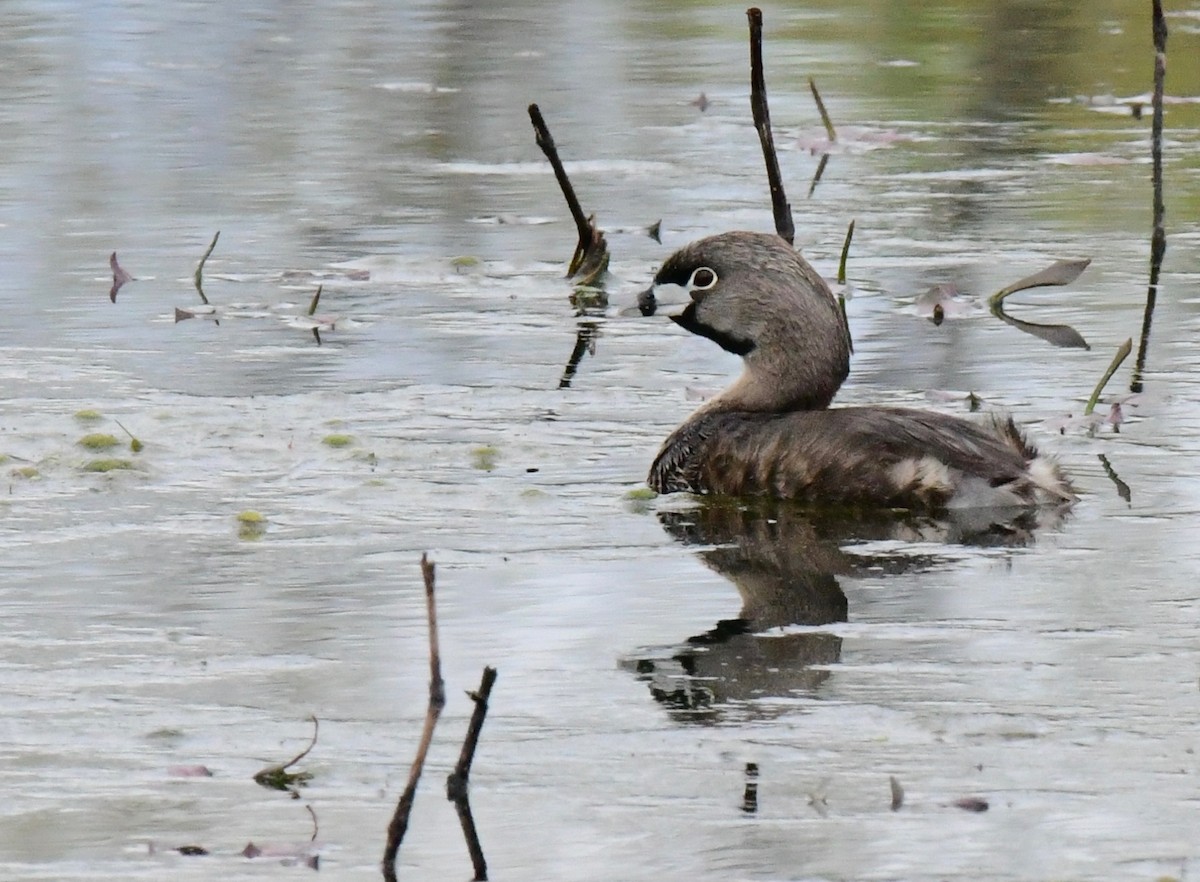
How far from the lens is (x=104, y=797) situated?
16.7 ft

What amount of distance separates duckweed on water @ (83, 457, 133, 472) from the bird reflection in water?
5.87 feet

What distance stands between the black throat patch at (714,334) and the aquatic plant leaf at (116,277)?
3.35m

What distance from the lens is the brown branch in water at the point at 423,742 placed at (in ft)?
14.5

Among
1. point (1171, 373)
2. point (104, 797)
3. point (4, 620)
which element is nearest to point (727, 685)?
point (104, 797)

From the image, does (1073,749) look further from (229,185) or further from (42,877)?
(229,185)

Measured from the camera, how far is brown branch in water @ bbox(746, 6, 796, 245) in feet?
35.2

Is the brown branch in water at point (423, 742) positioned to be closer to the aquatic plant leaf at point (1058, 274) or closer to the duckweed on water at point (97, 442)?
the duckweed on water at point (97, 442)

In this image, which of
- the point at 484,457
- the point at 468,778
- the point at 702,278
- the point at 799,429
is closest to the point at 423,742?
the point at 468,778

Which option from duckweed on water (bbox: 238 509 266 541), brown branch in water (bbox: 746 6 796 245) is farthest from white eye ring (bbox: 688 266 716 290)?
brown branch in water (bbox: 746 6 796 245)

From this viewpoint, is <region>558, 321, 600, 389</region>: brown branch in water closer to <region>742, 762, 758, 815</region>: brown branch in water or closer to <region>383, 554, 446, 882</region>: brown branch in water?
<region>742, 762, 758, 815</region>: brown branch in water

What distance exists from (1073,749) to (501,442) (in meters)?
3.62

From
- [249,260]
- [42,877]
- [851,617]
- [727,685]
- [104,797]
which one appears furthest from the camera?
[249,260]

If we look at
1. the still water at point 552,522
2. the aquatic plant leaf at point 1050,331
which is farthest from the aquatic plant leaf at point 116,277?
the aquatic plant leaf at point 1050,331

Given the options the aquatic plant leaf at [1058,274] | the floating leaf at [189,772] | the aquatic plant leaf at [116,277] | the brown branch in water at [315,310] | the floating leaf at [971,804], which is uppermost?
the floating leaf at [971,804]
